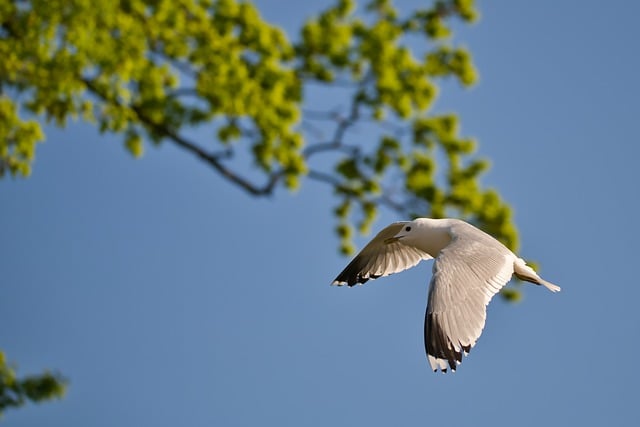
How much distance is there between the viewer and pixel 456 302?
259 inches

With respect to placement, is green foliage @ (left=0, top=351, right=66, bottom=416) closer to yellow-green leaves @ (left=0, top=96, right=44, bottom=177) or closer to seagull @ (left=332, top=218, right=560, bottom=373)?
yellow-green leaves @ (left=0, top=96, right=44, bottom=177)

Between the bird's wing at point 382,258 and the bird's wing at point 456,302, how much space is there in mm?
1446

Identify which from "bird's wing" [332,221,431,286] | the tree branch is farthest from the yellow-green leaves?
"bird's wing" [332,221,431,286]

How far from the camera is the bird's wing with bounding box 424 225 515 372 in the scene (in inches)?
256

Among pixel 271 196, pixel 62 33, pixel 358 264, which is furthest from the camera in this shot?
pixel 271 196

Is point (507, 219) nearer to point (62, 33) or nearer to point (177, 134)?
point (177, 134)

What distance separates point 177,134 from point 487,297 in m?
6.05

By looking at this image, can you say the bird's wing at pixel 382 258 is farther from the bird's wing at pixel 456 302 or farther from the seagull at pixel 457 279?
the bird's wing at pixel 456 302

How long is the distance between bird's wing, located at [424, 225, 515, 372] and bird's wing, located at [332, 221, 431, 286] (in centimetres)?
145

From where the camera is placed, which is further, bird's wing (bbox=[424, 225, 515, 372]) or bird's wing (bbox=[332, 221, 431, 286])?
bird's wing (bbox=[332, 221, 431, 286])

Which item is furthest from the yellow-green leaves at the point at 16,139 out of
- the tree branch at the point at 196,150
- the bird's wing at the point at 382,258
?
the bird's wing at the point at 382,258

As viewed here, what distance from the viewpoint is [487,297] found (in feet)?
21.9

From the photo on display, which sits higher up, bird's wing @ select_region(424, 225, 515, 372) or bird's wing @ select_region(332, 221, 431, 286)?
bird's wing @ select_region(332, 221, 431, 286)

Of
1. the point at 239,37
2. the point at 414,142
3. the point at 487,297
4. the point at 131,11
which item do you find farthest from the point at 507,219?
the point at 487,297
